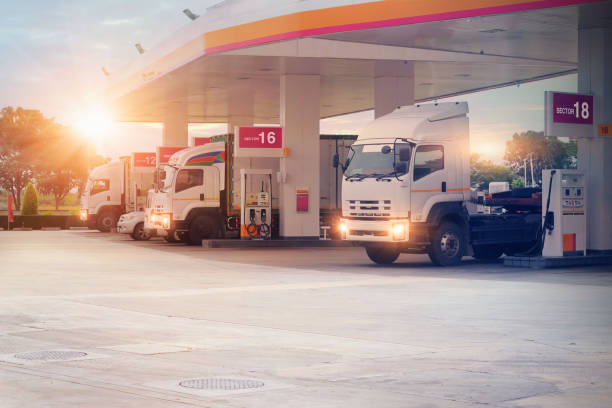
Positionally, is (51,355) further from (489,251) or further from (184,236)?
(184,236)

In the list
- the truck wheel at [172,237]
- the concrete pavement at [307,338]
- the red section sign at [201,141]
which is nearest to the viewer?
the concrete pavement at [307,338]

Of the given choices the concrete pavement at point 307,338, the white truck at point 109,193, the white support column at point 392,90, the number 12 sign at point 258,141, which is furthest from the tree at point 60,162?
the concrete pavement at point 307,338

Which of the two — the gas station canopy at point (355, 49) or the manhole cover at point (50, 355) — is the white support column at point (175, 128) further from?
the manhole cover at point (50, 355)

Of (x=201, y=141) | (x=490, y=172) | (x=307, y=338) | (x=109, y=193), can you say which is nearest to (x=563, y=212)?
(x=307, y=338)

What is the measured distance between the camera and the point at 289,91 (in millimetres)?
31594

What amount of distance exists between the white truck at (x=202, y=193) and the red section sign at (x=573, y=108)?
11.1 metres

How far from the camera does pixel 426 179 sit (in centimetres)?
2105

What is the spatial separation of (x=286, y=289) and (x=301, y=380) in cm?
846

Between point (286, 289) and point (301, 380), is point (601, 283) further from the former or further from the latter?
point (301, 380)

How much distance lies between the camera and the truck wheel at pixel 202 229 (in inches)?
1246

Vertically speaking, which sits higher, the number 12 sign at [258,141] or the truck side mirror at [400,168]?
the number 12 sign at [258,141]

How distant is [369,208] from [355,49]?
908 centimetres

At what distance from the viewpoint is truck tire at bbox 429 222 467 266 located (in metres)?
21.4

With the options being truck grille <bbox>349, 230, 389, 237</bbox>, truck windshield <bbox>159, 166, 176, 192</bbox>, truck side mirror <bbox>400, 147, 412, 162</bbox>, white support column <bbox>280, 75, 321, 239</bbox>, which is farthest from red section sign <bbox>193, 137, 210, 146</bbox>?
truck side mirror <bbox>400, 147, 412, 162</bbox>
